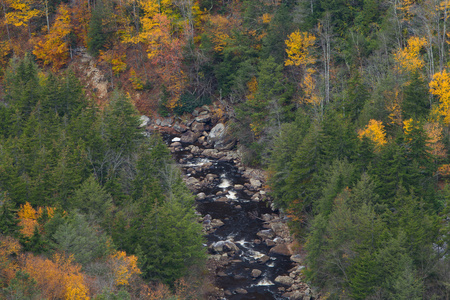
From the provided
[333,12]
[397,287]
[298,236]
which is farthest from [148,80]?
[397,287]

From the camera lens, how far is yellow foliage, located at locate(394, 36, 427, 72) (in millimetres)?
51625

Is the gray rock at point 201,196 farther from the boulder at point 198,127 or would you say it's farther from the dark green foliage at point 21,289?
the dark green foliage at point 21,289

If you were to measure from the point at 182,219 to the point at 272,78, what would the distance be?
30920mm

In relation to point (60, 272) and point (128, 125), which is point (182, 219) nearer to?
point (60, 272)

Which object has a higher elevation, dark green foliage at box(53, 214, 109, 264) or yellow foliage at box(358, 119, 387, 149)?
yellow foliage at box(358, 119, 387, 149)

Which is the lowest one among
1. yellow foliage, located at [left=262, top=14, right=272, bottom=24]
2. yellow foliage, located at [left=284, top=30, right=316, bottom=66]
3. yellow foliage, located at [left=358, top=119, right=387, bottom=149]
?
yellow foliage, located at [left=358, top=119, right=387, bottom=149]

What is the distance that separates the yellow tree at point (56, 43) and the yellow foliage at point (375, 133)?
206 feet

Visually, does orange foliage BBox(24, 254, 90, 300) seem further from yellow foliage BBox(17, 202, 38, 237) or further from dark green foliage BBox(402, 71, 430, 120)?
dark green foliage BBox(402, 71, 430, 120)

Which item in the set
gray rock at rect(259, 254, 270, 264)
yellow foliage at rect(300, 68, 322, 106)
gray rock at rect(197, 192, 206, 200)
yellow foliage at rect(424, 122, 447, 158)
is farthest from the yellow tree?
yellow foliage at rect(424, 122, 447, 158)

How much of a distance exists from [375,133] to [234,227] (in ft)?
60.0

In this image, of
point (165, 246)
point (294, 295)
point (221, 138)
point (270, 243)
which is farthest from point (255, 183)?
point (165, 246)

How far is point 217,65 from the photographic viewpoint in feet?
260

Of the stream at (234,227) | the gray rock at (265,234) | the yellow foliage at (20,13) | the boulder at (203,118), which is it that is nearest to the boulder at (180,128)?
the boulder at (203,118)

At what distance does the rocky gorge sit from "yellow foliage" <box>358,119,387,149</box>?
13207 mm
